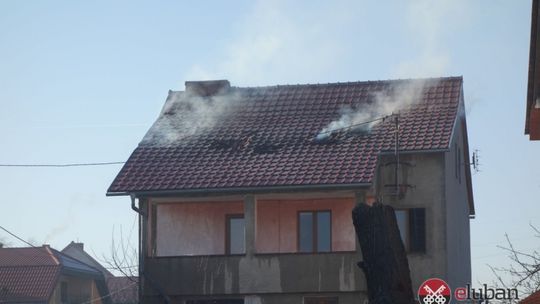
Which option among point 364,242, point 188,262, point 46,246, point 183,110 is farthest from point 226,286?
point 46,246

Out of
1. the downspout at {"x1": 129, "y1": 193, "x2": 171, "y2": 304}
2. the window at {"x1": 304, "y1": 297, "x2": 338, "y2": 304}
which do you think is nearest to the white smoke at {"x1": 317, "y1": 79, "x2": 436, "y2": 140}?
the window at {"x1": 304, "y1": 297, "x2": 338, "y2": 304}

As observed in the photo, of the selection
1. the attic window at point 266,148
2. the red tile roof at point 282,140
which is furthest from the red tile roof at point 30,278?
the attic window at point 266,148

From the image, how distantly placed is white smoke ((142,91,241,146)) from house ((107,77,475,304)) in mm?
97

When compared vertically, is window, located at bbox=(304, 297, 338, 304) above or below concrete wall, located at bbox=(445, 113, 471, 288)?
below

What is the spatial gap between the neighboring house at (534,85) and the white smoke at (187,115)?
15.3 metres

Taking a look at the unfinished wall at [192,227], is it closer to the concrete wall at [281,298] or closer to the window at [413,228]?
the concrete wall at [281,298]

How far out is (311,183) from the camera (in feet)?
96.4

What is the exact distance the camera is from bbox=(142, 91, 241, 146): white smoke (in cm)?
3319

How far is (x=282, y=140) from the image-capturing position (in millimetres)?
32156

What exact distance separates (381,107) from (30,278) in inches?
995

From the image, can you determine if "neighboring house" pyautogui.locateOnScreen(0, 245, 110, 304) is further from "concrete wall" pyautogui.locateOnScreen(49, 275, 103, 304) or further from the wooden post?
the wooden post

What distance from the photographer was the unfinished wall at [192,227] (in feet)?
103

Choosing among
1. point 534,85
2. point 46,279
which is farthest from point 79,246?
point 534,85

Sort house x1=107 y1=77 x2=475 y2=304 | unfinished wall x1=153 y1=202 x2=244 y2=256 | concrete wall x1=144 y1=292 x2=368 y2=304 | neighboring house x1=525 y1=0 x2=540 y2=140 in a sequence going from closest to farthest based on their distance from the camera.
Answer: neighboring house x1=525 y1=0 x2=540 y2=140, concrete wall x1=144 y1=292 x2=368 y2=304, house x1=107 y1=77 x2=475 y2=304, unfinished wall x1=153 y1=202 x2=244 y2=256
